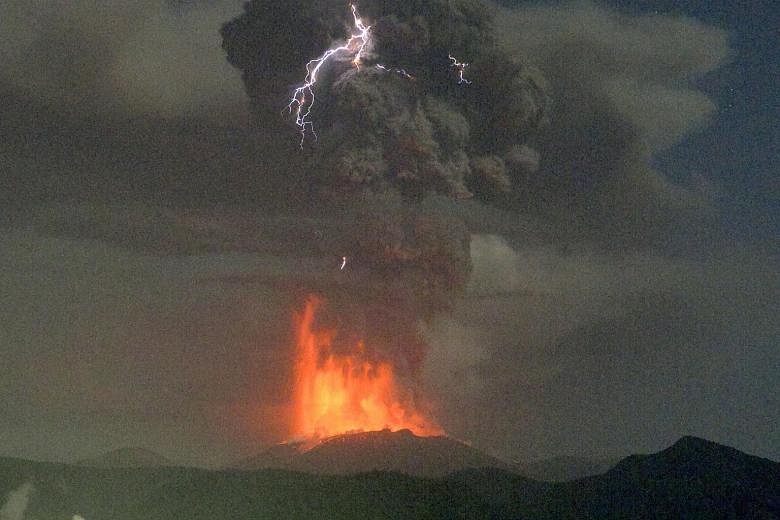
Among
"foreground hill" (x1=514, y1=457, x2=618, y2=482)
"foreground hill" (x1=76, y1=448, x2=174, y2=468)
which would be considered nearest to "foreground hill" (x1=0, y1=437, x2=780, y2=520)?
"foreground hill" (x1=514, y1=457, x2=618, y2=482)

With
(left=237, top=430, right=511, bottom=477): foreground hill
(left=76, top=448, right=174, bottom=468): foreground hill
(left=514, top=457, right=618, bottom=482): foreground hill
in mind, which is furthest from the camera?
(left=76, top=448, right=174, bottom=468): foreground hill

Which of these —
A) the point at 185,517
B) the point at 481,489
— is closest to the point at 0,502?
the point at 185,517

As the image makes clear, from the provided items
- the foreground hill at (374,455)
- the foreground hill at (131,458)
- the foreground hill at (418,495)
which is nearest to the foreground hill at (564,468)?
the foreground hill at (374,455)

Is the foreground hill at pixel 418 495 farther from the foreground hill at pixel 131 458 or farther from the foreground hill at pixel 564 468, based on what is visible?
the foreground hill at pixel 131 458

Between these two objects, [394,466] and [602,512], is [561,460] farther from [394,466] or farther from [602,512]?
[602,512]

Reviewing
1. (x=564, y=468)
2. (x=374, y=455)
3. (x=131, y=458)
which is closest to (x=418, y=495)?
(x=374, y=455)

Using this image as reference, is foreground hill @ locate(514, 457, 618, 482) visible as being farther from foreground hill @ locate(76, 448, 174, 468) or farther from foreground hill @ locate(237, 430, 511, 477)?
foreground hill @ locate(76, 448, 174, 468)
